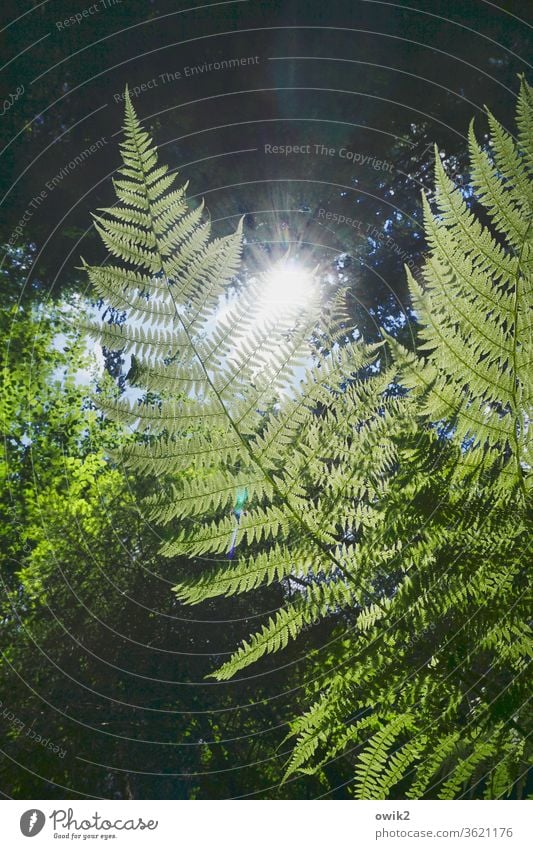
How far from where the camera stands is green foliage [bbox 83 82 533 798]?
0.70 feet

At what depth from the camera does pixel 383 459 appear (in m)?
0.26

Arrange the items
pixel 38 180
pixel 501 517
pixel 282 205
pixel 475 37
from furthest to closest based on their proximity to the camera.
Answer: pixel 38 180, pixel 282 205, pixel 475 37, pixel 501 517

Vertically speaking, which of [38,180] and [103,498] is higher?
[38,180]

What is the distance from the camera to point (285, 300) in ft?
0.82

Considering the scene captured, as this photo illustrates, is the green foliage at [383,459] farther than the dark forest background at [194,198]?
No

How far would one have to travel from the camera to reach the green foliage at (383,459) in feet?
0.70

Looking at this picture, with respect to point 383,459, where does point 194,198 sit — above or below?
above

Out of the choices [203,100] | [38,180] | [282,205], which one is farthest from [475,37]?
[38,180]

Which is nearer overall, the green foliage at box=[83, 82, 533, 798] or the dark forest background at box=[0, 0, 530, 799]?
the green foliage at box=[83, 82, 533, 798]

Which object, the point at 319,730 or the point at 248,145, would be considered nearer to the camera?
the point at 319,730

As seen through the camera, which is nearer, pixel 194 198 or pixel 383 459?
pixel 383 459
